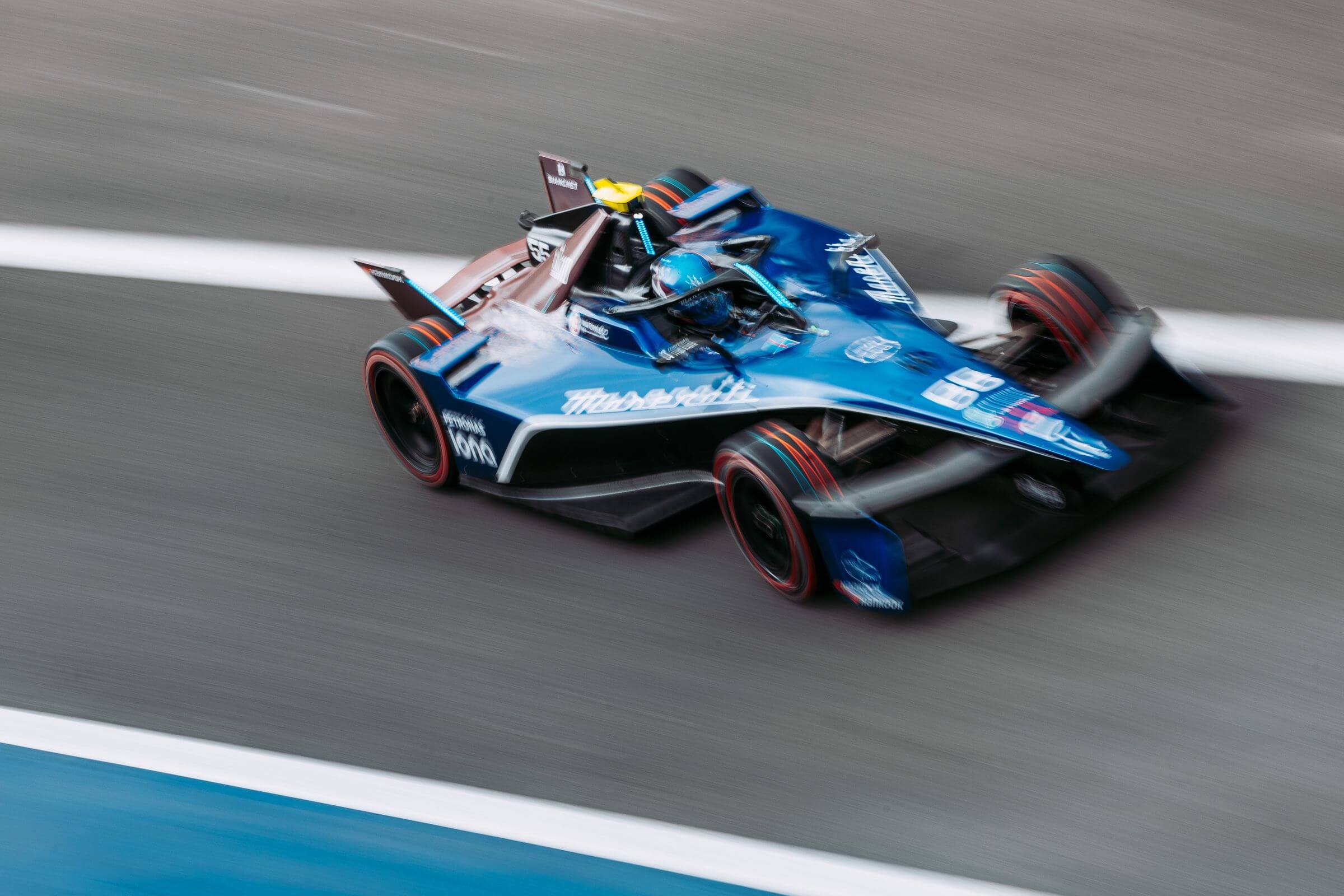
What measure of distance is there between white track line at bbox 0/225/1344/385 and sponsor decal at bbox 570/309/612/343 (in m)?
2.43

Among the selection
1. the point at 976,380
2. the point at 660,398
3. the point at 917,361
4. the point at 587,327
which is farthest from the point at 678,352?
the point at 976,380

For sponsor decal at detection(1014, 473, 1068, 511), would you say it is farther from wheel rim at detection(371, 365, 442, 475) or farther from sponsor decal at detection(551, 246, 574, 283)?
wheel rim at detection(371, 365, 442, 475)

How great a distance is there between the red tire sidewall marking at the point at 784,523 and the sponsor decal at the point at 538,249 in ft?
6.75

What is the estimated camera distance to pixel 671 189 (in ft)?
24.3

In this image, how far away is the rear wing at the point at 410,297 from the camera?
6645 millimetres

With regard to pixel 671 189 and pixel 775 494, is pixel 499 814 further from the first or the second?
pixel 671 189

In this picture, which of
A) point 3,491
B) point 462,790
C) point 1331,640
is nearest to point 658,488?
point 462,790

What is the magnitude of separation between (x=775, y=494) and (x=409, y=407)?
2399 millimetres

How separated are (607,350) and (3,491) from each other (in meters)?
3.50

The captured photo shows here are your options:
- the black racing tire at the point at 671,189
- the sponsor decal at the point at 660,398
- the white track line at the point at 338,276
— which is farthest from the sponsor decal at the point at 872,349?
the white track line at the point at 338,276

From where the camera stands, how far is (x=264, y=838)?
505 centimetres

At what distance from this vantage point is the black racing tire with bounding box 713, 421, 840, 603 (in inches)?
199

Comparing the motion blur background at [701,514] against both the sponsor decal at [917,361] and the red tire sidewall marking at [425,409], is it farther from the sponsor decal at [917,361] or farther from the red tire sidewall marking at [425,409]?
the sponsor decal at [917,361]

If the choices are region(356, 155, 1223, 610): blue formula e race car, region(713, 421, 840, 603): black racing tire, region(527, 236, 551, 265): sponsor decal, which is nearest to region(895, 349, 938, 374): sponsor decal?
region(356, 155, 1223, 610): blue formula e race car
